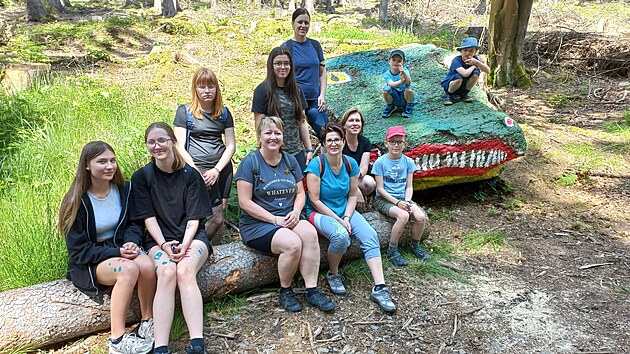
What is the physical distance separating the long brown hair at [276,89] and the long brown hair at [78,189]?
1447 mm

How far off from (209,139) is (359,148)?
1397 millimetres

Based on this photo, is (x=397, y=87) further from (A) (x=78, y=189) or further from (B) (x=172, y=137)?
(A) (x=78, y=189)

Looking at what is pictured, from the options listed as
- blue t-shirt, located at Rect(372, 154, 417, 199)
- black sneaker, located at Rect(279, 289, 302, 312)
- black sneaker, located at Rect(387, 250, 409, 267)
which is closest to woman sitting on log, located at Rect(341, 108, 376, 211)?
blue t-shirt, located at Rect(372, 154, 417, 199)

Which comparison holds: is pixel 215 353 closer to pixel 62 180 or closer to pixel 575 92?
pixel 62 180

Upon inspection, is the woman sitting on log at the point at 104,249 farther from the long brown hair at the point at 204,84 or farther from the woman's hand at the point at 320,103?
the woman's hand at the point at 320,103

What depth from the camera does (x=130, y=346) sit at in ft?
9.16

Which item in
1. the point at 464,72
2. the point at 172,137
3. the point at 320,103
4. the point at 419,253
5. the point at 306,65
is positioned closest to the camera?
the point at 172,137

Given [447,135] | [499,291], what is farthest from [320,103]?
[499,291]

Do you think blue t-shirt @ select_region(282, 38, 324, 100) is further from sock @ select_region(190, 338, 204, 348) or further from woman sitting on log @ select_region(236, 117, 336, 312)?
sock @ select_region(190, 338, 204, 348)

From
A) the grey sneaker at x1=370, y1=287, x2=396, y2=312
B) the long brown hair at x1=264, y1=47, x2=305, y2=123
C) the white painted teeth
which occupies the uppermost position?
the long brown hair at x1=264, y1=47, x2=305, y2=123

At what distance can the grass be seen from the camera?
14.8 ft

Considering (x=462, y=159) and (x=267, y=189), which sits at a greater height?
(x=267, y=189)

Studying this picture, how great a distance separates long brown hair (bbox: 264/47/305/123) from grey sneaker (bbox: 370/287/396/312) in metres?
1.69

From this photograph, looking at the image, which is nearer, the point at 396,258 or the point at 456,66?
the point at 396,258
